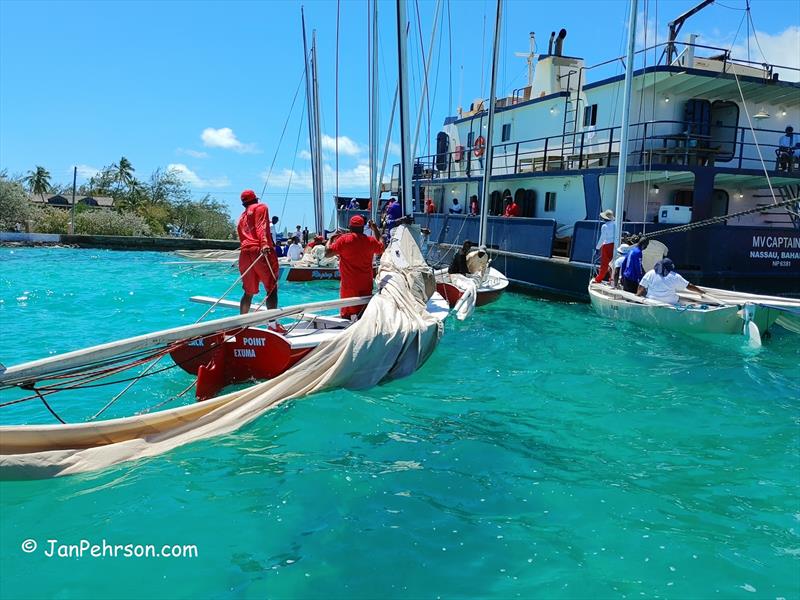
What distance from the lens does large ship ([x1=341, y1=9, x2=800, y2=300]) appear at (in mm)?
13711

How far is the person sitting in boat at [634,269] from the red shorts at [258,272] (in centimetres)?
778

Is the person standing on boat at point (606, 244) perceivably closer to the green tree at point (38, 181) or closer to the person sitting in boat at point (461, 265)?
the person sitting in boat at point (461, 265)

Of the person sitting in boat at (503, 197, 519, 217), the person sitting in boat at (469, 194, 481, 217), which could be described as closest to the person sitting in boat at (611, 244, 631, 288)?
the person sitting in boat at (503, 197, 519, 217)

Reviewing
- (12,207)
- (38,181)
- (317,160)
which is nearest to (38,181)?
(38,181)

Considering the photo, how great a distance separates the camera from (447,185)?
23953mm

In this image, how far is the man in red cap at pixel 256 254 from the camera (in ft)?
23.7

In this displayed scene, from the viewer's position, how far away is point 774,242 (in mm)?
13781

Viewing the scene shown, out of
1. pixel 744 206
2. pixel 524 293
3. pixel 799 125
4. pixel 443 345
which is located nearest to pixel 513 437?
pixel 443 345

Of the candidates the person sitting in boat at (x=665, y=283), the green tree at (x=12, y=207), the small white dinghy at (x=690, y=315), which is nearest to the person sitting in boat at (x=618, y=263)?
the small white dinghy at (x=690, y=315)

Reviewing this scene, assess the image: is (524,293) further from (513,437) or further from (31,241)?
(31,241)

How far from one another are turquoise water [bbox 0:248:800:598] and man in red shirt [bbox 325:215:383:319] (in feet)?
4.53

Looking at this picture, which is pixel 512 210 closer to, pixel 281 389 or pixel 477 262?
pixel 477 262

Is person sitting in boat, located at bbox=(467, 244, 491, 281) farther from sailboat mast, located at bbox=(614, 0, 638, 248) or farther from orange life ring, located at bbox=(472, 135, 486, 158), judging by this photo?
orange life ring, located at bbox=(472, 135, 486, 158)

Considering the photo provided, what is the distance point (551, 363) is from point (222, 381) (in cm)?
494
